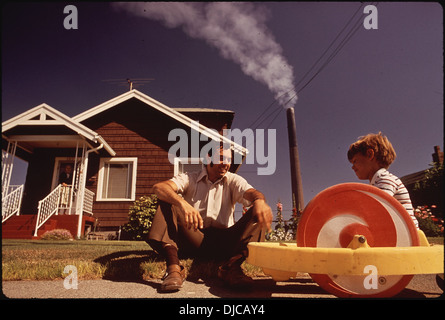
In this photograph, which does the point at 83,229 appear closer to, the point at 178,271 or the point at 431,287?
the point at 178,271

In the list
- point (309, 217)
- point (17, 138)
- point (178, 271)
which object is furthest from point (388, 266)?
point (17, 138)

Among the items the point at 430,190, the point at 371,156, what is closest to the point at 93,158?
the point at 371,156

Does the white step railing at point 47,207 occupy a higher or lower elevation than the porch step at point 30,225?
higher

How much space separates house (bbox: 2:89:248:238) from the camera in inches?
335

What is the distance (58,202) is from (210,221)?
312 inches

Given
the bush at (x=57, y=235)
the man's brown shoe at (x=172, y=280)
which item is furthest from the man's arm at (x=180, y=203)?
the bush at (x=57, y=235)

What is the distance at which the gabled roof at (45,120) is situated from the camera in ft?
27.2

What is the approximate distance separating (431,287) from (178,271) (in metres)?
1.80

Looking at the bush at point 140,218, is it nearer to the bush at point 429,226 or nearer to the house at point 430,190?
the bush at point 429,226

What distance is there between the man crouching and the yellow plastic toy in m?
0.37

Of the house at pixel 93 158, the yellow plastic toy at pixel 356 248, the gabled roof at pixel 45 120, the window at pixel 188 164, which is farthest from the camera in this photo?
the window at pixel 188 164

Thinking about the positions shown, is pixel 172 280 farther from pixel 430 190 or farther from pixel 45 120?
pixel 430 190

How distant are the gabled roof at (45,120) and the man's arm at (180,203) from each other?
24.0 ft

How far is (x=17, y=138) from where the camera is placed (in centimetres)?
866
